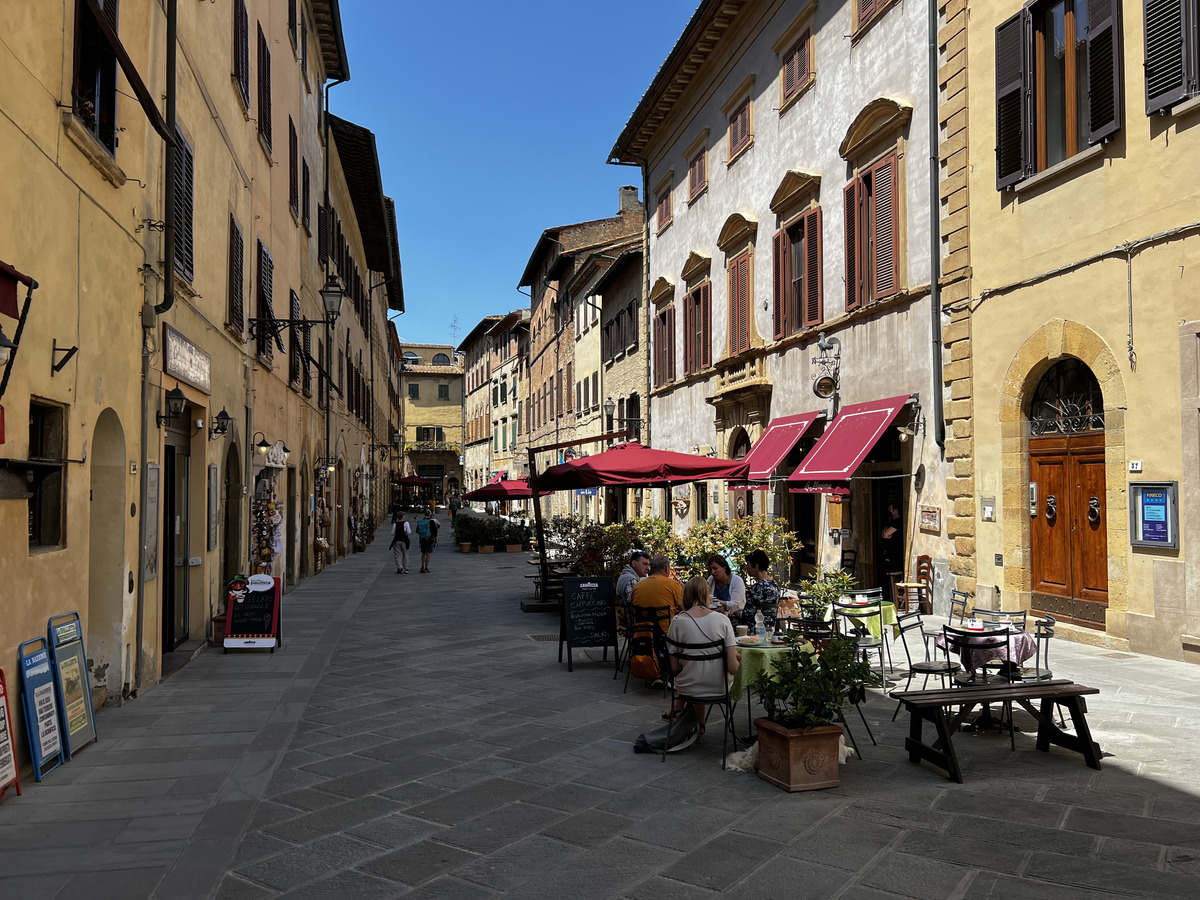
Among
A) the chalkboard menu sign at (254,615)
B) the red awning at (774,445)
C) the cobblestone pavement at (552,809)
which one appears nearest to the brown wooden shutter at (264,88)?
the chalkboard menu sign at (254,615)

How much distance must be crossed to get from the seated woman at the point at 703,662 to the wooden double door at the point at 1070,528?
5.71 meters

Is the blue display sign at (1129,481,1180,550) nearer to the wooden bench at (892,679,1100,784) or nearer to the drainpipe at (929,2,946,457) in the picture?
the drainpipe at (929,2,946,457)

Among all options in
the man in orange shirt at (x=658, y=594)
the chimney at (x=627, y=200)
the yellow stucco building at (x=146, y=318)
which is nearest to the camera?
the yellow stucco building at (x=146, y=318)

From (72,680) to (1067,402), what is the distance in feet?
32.6

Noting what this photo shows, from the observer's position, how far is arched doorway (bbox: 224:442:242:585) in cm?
1291

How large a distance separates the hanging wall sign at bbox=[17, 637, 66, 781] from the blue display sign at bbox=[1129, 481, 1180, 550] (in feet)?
30.6

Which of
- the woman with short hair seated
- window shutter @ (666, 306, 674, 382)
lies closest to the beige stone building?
the woman with short hair seated

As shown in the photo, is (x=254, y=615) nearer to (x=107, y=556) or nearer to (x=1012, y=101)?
(x=107, y=556)

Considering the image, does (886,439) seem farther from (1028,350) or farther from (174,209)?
(174,209)

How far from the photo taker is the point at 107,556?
779 cm

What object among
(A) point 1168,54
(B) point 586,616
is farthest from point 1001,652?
(A) point 1168,54

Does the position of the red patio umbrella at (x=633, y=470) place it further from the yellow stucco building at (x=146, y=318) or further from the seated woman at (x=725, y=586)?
the yellow stucco building at (x=146, y=318)

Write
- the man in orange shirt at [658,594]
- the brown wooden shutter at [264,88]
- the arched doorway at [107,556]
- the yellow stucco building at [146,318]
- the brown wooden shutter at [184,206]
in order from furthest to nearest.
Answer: the brown wooden shutter at [264,88] < the brown wooden shutter at [184,206] < the man in orange shirt at [658,594] < the arched doorway at [107,556] < the yellow stucco building at [146,318]

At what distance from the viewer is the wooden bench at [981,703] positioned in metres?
5.75
